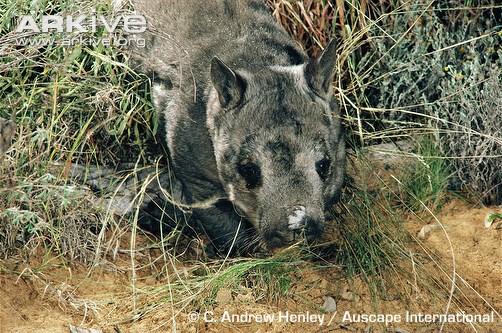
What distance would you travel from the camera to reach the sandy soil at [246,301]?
15.9 feet

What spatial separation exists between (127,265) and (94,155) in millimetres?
835

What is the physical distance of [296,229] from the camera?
16.1ft

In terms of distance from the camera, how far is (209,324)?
4902mm

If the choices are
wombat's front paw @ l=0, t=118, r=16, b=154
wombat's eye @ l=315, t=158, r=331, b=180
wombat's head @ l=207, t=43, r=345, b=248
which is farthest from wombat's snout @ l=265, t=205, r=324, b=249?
wombat's front paw @ l=0, t=118, r=16, b=154

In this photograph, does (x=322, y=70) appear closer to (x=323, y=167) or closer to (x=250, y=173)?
(x=323, y=167)

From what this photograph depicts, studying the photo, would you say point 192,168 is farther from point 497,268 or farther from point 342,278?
point 497,268

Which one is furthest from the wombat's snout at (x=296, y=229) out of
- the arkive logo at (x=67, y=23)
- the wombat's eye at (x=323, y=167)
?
the arkive logo at (x=67, y=23)

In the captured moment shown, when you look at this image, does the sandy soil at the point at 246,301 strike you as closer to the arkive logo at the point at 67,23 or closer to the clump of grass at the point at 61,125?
the clump of grass at the point at 61,125

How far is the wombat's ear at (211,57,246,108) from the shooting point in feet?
17.0

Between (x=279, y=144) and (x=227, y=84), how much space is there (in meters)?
0.54

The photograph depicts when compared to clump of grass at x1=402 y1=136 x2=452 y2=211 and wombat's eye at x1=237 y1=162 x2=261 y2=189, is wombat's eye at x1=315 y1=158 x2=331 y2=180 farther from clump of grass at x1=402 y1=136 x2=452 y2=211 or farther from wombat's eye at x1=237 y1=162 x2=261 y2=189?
clump of grass at x1=402 y1=136 x2=452 y2=211

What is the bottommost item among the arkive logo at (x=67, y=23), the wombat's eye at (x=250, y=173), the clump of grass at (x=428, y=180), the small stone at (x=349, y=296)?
the small stone at (x=349, y=296)

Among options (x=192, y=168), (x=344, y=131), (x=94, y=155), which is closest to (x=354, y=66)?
(x=344, y=131)

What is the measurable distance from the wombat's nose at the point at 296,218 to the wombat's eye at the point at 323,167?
0.31 meters
